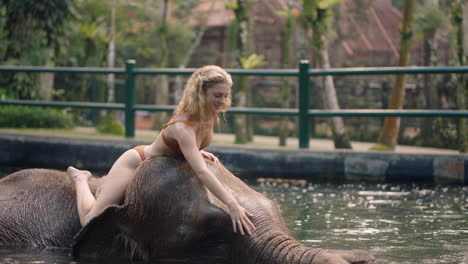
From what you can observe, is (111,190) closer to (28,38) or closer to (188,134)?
(188,134)

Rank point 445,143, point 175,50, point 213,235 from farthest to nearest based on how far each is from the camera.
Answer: point 175,50
point 445,143
point 213,235

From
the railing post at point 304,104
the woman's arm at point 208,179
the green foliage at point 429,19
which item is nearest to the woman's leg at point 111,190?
the woman's arm at point 208,179

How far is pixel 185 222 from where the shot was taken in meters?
3.63

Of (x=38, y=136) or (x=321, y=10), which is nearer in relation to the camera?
(x=38, y=136)

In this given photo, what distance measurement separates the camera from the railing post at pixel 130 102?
32.0ft

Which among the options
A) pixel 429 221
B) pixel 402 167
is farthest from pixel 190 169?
pixel 402 167

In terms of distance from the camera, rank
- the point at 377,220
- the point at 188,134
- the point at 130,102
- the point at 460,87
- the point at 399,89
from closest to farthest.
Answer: the point at 188,134 < the point at 377,220 < the point at 130,102 < the point at 460,87 < the point at 399,89

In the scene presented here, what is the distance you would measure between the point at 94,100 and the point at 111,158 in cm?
915

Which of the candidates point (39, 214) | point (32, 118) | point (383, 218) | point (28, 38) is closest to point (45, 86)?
point (28, 38)

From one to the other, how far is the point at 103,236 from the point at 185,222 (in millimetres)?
540

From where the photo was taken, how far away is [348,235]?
488cm

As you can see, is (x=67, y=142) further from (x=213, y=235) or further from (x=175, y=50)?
(x=175, y=50)

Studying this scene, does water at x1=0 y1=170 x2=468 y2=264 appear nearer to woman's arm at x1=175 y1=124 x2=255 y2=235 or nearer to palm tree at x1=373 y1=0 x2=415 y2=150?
woman's arm at x1=175 y1=124 x2=255 y2=235

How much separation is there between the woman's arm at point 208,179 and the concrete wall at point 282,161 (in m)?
4.26
